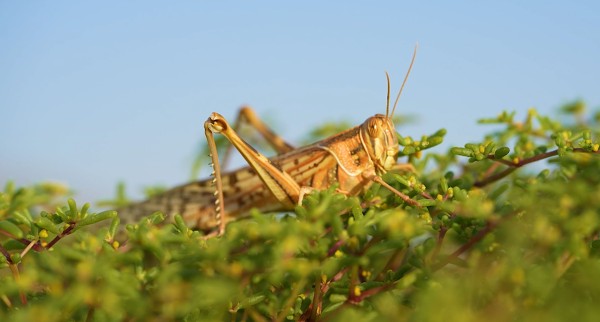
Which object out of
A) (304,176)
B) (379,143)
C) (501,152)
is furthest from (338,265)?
(304,176)

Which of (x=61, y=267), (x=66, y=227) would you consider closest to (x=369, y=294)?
(x=61, y=267)

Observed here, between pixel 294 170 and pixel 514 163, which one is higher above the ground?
pixel 514 163

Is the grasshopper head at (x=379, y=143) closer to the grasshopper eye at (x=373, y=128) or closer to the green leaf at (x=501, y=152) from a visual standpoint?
the grasshopper eye at (x=373, y=128)

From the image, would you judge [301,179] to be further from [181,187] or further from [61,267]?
[61,267]

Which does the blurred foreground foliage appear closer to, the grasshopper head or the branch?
the branch

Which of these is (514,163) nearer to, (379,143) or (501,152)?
(501,152)

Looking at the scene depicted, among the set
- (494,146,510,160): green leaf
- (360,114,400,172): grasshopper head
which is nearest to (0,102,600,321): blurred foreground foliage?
(494,146,510,160): green leaf

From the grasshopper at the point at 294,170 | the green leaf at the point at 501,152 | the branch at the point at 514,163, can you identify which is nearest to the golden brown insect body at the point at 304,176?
the grasshopper at the point at 294,170

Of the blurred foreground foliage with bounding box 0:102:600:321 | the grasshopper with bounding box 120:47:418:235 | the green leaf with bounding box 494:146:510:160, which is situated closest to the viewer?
the blurred foreground foliage with bounding box 0:102:600:321
